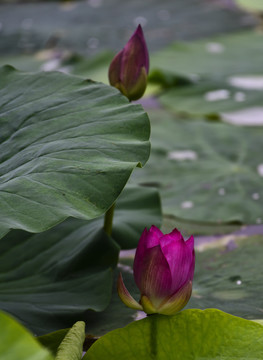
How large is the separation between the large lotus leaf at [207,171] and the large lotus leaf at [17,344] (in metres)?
0.72

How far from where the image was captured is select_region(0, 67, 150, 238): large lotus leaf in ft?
2.10

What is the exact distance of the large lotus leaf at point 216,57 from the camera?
1.98 meters

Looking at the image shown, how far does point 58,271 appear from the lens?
83 centimetres

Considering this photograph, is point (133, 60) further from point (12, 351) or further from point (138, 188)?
point (12, 351)

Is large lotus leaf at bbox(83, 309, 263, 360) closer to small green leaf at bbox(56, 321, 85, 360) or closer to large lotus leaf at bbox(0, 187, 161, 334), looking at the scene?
small green leaf at bbox(56, 321, 85, 360)

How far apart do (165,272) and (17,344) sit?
0.20 metres

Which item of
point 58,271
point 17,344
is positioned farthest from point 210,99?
point 17,344

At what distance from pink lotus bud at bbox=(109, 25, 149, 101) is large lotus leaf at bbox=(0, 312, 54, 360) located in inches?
19.8

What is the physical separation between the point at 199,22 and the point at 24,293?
2166 mm

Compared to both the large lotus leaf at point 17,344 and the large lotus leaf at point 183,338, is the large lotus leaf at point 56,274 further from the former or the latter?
the large lotus leaf at point 17,344

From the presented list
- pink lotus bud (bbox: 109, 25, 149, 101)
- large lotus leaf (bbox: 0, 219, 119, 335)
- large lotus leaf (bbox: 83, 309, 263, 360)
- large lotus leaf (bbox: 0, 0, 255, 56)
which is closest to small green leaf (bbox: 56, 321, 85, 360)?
large lotus leaf (bbox: 83, 309, 263, 360)

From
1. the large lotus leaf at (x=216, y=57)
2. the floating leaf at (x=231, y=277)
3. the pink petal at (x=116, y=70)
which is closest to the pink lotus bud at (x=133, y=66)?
the pink petal at (x=116, y=70)

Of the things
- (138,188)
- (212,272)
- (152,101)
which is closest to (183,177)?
(138,188)

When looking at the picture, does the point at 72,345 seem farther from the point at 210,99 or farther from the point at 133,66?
the point at 210,99
